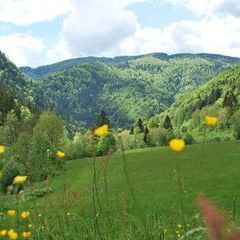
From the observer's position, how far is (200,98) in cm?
19788

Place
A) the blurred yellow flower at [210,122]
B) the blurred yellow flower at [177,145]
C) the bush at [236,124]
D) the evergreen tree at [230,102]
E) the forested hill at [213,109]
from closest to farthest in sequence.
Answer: the blurred yellow flower at [177,145]
the blurred yellow flower at [210,122]
the bush at [236,124]
the forested hill at [213,109]
the evergreen tree at [230,102]

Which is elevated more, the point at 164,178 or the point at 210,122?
the point at 210,122

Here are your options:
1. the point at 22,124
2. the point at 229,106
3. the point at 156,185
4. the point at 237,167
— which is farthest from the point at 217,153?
the point at 229,106

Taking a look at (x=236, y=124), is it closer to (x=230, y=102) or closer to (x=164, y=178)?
(x=230, y=102)

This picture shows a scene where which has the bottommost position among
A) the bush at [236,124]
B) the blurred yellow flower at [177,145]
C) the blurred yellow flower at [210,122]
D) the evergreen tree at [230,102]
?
the blurred yellow flower at [177,145]

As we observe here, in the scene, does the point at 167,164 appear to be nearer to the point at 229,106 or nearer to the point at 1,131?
the point at 1,131

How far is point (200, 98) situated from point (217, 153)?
12961cm

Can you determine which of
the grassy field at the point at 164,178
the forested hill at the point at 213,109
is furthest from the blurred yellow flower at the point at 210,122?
the forested hill at the point at 213,109

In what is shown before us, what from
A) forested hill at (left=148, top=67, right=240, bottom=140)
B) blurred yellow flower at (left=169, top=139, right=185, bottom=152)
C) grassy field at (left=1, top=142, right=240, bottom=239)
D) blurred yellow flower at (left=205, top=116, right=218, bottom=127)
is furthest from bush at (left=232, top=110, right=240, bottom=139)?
blurred yellow flower at (left=169, top=139, right=185, bottom=152)

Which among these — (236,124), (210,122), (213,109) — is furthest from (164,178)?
(213,109)

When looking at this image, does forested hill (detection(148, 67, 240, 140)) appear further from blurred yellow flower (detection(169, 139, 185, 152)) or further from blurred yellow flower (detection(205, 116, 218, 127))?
blurred yellow flower (detection(169, 139, 185, 152))

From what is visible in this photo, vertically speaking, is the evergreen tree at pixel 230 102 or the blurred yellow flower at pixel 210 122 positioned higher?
the evergreen tree at pixel 230 102

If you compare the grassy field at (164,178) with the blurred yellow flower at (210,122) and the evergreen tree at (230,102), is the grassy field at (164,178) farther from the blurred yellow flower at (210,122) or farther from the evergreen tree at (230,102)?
the evergreen tree at (230,102)

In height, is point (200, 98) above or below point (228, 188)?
above
